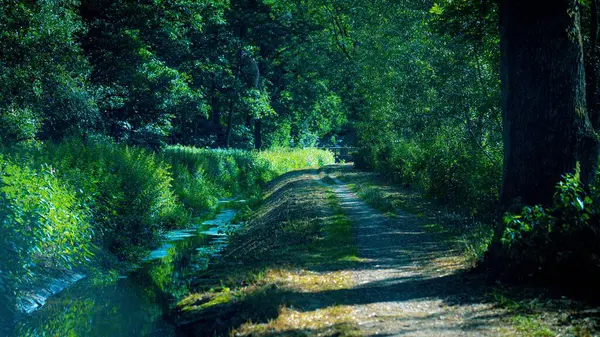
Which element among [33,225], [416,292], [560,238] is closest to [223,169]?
[33,225]

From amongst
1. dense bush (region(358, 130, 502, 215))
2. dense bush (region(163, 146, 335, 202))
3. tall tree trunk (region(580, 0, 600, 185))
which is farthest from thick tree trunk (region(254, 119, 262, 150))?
tall tree trunk (region(580, 0, 600, 185))

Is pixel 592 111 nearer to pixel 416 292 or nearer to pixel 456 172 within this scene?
pixel 416 292

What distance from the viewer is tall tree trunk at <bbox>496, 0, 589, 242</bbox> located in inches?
326

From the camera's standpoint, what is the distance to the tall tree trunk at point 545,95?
8281 mm

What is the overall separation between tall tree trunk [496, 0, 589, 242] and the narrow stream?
6.23 m

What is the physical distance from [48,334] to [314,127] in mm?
57624

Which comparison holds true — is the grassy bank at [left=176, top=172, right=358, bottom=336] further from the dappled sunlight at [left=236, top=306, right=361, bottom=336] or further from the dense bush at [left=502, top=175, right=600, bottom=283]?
the dense bush at [left=502, top=175, right=600, bottom=283]

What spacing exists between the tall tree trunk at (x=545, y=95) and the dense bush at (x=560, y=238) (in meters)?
0.56

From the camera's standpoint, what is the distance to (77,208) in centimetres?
1339

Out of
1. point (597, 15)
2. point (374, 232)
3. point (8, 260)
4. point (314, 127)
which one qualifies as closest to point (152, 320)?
point (8, 260)

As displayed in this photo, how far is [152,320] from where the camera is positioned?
1073 centimetres

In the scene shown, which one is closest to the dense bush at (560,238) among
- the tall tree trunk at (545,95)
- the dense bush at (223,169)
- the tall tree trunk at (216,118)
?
the tall tree trunk at (545,95)

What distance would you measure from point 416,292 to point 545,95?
11.2 feet

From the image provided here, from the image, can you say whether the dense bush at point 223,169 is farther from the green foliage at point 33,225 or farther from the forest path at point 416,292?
the forest path at point 416,292
